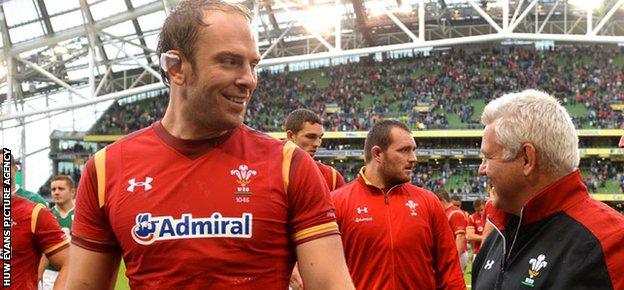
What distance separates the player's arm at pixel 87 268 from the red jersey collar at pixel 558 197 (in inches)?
54.2

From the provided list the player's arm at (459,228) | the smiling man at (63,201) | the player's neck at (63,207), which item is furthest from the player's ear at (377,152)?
the player's neck at (63,207)

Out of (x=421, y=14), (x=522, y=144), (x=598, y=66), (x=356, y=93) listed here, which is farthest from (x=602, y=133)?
(x=522, y=144)

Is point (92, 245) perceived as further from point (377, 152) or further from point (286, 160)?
point (377, 152)

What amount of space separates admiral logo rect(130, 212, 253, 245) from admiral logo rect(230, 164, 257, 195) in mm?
72

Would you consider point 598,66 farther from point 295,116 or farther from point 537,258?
point 537,258

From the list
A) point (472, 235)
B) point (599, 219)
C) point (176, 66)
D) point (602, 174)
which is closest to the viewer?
point (176, 66)

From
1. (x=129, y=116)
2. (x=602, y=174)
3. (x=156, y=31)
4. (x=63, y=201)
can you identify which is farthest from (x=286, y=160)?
(x=129, y=116)

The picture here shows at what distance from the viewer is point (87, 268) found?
2229 millimetres

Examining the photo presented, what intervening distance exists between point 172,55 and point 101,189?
446 millimetres

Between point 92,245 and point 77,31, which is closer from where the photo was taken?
point 92,245

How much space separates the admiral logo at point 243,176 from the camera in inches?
84.0

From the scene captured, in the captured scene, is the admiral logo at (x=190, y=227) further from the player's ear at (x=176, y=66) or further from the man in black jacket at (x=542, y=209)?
the man in black jacket at (x=542, y=209)

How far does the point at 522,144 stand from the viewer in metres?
2.53

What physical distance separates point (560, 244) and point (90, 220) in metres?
1.45
